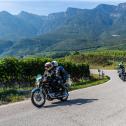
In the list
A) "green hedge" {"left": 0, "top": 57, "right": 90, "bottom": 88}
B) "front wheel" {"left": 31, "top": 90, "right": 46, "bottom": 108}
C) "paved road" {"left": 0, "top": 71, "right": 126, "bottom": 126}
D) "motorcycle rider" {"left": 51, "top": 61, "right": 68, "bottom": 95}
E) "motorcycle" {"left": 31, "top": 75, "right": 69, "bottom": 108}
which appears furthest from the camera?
"green hedge" {"left": 0, "top": 57, "right": 90, "bottom": 88}

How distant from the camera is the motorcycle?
15.8 metres

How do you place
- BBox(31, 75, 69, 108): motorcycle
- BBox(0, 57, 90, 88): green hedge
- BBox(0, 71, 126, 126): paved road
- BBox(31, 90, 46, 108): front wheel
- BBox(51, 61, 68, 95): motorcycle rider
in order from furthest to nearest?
BBox(0, 57, 90, 88): green hedge → BBox(51, 61, 68, 95): motorcycle rider → BBox(31, 75, 69, 108): motorcycle → BBox(31, 90, 46, 108): front wheel → BBox(0, 71, 126, 126): paved road

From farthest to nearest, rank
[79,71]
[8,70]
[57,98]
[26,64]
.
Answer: [79,71], [26,64], [8,70], [57,98]

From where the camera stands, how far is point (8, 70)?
26656 millimetres

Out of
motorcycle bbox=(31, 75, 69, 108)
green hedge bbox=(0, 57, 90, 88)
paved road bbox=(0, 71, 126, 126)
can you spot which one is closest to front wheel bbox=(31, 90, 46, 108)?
motorcycle bbox=(31, 75, 69, 108)

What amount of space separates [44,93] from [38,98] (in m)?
0.53

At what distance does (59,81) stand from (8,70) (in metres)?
9.94

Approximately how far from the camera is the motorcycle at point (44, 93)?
15.8m

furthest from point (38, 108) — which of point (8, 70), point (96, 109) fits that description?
point (8, 70)

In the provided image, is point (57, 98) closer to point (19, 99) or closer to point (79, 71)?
point (19, 99)

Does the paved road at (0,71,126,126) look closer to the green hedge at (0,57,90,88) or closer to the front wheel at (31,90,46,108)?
the front wheel at (31,90,46,108)

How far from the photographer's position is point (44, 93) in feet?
53.4

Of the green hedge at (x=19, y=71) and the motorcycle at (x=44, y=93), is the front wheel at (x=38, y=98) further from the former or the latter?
the green hedge at (x=19, y=71)

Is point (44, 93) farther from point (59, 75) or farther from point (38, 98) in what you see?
point (59, 75)
